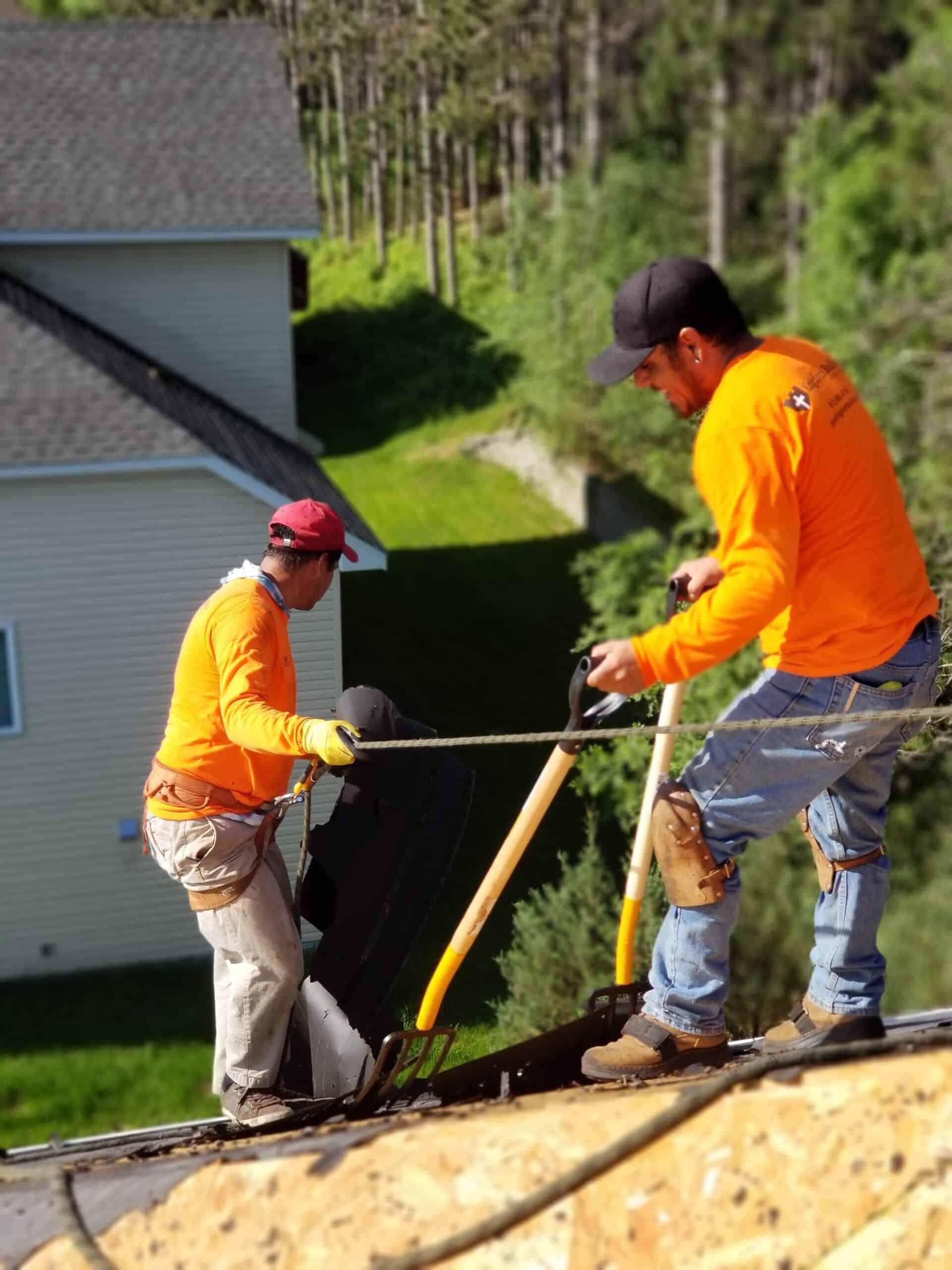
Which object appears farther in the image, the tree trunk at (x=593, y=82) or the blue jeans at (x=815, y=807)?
the tree trunk at (x=593, y=82)

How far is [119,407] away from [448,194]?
11.2 meters

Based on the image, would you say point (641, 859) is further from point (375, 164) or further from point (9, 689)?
point (375, 164)

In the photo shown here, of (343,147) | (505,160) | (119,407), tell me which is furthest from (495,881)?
(505,160)

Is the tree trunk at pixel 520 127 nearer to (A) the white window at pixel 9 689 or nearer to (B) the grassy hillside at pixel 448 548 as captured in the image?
(B) the grassy hillside at pixel 448 548

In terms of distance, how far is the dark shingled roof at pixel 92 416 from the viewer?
1393 centimetres

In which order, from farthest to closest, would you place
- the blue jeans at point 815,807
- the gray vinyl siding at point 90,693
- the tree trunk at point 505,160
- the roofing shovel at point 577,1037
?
1. the tree trunk at point 505,160
2. the gray vinyl siding at point 90,693
3. the roofing shovel at point 577,1037
4. the blue jeans at point 815,807

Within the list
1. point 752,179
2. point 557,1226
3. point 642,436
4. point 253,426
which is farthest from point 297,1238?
point 752,179

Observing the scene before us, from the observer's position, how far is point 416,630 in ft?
21.5

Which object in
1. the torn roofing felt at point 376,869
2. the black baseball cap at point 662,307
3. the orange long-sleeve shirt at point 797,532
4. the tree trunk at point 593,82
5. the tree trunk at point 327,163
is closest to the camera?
the orange long-sleeve shirt at point 797,532

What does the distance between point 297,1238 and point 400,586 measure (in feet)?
15.9

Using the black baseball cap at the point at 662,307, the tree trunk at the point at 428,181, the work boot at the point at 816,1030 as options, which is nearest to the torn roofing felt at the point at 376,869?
the work boot at the point at 816,1030

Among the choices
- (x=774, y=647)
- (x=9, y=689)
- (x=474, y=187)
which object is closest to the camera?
(x=774, y=647)

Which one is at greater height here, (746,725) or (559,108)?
(559,108)

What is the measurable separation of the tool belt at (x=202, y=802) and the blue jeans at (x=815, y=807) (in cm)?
119
